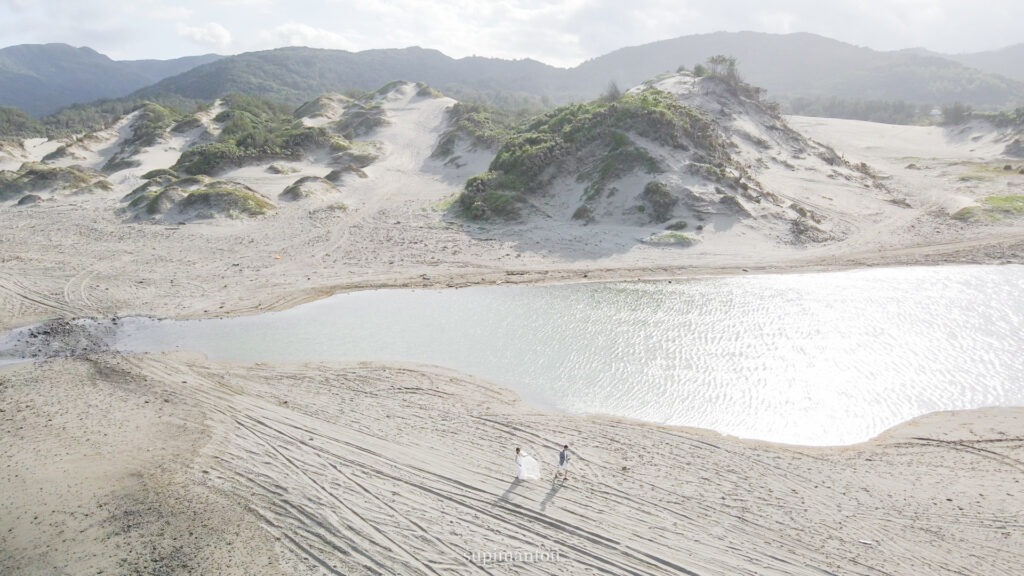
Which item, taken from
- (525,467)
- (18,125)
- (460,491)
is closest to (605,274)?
(525,467)

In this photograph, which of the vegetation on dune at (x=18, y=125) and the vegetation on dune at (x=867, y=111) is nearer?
the vegetation on dune at (x=18, y=125)

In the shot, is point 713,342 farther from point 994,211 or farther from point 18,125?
point 18,125

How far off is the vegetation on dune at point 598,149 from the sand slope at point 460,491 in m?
22.2

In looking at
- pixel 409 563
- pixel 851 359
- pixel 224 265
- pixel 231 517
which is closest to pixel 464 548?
pixel 409 563

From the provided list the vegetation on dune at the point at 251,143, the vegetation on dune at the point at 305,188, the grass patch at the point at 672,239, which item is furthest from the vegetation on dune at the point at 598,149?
the vegetation on dune at the point at 251,143

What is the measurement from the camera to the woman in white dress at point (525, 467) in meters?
13.4

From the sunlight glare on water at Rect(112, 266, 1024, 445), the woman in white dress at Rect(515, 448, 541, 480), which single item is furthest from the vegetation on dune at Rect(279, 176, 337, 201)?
the woman in white dress at Rect(515, 448, 541, 480)

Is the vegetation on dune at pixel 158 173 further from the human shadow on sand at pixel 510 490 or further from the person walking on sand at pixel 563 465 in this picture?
→ the person walking on sand at pixel 563 465

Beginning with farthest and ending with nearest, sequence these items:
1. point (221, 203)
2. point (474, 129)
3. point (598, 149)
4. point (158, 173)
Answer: point (474, 129), point (158, 173), point (598, 149), point (221, 203)

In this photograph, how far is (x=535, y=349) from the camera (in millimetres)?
20219

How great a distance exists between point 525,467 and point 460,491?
5.47 feet

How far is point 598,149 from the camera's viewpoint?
3869 cm

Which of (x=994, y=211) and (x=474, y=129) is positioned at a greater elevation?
(x=474, y=129)

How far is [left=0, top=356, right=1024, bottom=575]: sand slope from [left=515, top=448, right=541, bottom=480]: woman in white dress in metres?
0.27
